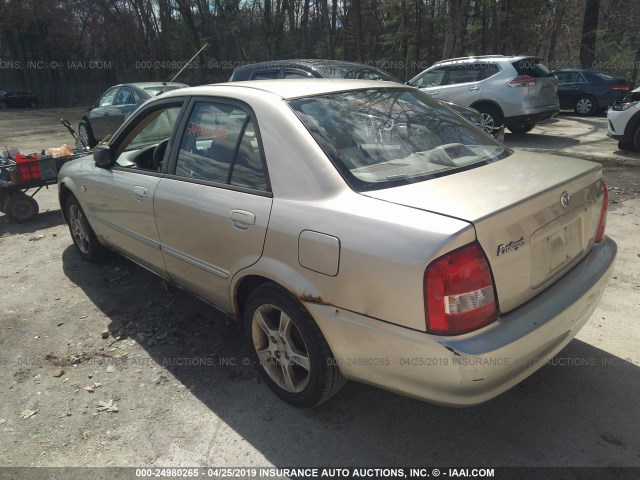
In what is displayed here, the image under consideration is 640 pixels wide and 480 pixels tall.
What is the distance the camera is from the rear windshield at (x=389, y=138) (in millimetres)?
2447

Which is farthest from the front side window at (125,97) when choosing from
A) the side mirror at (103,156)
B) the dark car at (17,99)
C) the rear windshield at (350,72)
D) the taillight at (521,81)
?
the dark car at (17,99)

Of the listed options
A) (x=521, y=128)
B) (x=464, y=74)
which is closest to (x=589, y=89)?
(x=521, y=128)

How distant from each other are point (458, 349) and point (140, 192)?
2.49m

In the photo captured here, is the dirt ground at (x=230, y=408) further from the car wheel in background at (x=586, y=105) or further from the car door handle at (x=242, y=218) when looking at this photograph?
the car wheel in background at (x=586, y=105)

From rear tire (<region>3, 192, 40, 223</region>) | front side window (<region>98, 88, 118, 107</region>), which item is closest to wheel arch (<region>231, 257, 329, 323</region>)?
rear tire (<region>3, 192, 40, 223</region>)

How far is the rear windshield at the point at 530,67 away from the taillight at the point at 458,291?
9.78 meters

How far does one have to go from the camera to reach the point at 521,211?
210 cm

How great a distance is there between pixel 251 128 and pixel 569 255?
180 cm

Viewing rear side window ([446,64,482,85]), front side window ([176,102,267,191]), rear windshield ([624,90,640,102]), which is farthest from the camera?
rear side window ([446,64,482,85])

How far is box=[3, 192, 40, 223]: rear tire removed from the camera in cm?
646

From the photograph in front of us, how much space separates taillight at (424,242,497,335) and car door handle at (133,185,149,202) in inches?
88.4

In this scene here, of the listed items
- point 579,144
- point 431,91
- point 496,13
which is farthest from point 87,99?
point 579,144

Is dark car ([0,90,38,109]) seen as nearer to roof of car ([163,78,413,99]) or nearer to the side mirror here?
the side mirror

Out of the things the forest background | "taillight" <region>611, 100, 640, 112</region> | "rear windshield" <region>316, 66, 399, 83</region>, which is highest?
the forest background
